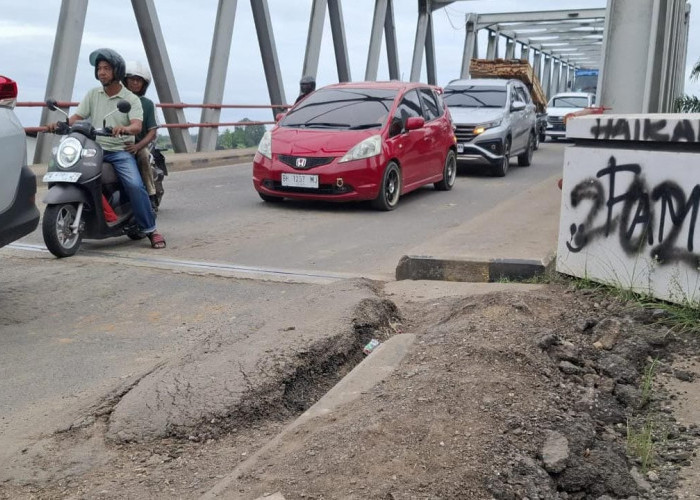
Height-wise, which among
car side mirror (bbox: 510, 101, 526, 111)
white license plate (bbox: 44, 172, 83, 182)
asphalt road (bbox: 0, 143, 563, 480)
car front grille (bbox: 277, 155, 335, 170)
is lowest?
asphalt road (bbox: 0, 143, 563, 480)

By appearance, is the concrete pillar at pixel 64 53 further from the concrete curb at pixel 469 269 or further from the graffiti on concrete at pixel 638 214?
the graffiti on concrete at pixel 638 214

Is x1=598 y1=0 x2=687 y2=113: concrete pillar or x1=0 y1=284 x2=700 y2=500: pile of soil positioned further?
x1=598 y1=0 x2=687 y2=113: concrete pillar

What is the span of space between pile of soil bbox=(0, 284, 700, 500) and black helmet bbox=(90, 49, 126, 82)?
4.35m

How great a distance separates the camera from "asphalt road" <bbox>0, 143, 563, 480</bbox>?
13.9 feet

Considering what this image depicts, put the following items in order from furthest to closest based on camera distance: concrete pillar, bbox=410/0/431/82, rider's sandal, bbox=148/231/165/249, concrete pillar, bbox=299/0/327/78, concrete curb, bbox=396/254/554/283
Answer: concrete pillar, bbox=410/0/431/82
concrete pillar, bbox=299/0/327/78
rider's sandal, bbox=148/231/165/249
concrete curb, bbox=396/254/554/283

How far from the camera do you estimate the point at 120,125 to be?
7438 mm

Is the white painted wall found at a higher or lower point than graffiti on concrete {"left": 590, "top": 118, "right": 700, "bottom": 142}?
lower

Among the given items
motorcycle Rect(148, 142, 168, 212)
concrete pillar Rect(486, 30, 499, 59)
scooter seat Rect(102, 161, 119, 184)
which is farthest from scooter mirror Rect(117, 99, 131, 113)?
concrete pillar Rect(486, 30, 499, 59)

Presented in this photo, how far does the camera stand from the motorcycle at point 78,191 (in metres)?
7.01

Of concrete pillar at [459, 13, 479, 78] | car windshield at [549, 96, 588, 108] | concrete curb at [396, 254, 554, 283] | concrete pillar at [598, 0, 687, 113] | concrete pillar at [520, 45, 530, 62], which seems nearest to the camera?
concrete curb at [396, 254, 554, 283]

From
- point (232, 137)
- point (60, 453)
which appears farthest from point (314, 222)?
point (232, 137)

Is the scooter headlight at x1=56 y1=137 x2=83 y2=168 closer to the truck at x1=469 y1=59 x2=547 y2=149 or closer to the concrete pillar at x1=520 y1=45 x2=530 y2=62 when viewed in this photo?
the truck at x1=469 y1=59 x2=547 y2=149

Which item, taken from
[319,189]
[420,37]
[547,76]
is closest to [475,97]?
[319,189]

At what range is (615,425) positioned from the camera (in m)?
3.51
